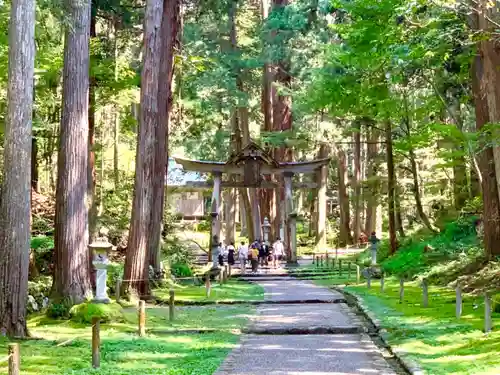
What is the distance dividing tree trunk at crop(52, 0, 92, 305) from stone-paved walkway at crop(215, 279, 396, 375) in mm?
3850

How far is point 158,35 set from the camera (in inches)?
735

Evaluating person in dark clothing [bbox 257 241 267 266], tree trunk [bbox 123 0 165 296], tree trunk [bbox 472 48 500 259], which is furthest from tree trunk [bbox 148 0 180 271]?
person in dark clothing [bbox 257 241 267 266]

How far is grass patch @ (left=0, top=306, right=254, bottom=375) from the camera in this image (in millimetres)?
9078

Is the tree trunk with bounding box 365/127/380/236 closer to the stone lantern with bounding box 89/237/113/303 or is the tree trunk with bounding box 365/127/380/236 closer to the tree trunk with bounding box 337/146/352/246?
the tree trunk with bounding box 337/146/352/246

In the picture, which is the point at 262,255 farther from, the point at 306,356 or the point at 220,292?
the point at 306,356

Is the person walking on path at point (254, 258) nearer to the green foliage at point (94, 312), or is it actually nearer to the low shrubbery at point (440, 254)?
the low shrubbery at point (440, 254)

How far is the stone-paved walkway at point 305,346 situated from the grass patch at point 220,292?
2117mm

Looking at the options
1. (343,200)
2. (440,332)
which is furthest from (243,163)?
(440,332)

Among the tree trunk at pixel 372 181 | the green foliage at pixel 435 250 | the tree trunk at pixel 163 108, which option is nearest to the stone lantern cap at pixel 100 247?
the tree trunk at pixel 163 108

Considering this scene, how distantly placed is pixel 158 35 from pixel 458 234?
1381 cm

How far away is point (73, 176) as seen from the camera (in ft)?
47.9

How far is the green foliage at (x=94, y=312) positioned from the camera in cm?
1360

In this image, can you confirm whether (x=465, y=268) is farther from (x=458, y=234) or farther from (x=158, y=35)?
(x=158, y=35)

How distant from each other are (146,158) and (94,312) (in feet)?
18.9
